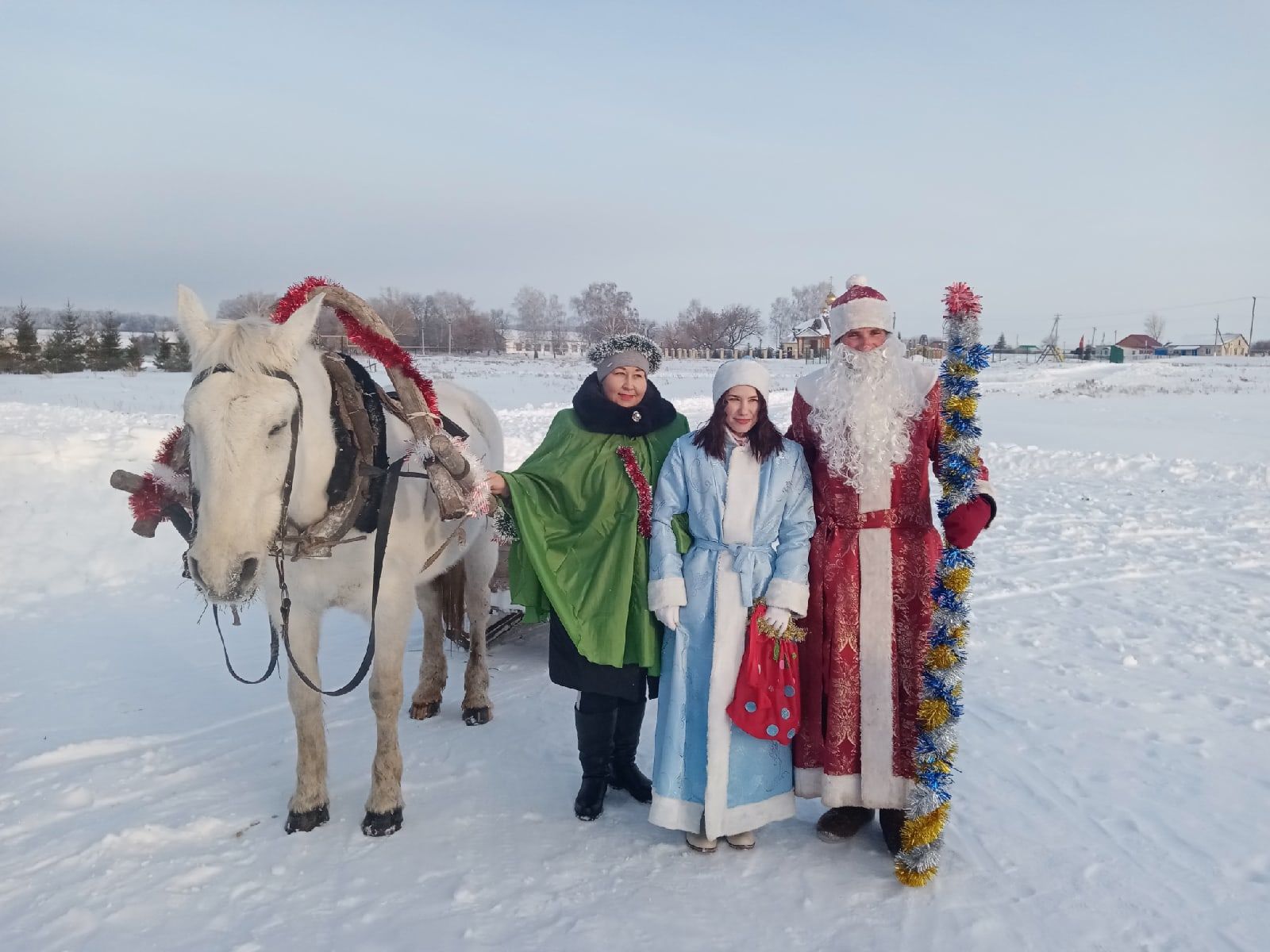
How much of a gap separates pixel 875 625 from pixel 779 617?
383 mm

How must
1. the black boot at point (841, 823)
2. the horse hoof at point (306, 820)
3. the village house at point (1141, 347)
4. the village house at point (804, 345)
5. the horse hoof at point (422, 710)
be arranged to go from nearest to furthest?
the black boot at point (841, 823) → the horse hoof at point (306, 820) → the horse hoof at point (422, 710) → the village house at point (804, 345) → the village house at point (1141, 347)

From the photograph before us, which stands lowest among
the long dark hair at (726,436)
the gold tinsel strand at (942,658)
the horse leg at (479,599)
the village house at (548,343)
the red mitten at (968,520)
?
the horse leg at (479,599)

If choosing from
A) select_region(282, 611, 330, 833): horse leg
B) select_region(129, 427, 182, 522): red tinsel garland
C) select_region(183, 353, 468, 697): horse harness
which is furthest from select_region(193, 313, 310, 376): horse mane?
select_region(282, 611, 330, 833): horse leg

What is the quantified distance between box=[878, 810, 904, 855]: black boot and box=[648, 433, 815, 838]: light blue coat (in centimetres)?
37

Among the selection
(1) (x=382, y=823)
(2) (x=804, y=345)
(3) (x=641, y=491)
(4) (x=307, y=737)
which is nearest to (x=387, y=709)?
(4) (x=307, y=737)

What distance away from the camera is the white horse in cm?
235

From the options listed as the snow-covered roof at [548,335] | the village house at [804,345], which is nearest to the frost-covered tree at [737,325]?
the village house at [804,345]

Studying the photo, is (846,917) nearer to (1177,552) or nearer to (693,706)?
(693,706)

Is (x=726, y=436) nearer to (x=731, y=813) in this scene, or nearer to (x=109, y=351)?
(x=731, y=813)

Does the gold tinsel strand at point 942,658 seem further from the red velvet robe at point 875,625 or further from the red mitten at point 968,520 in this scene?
the red mitten at point 968,520

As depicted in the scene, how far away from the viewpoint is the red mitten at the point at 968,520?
105 inches

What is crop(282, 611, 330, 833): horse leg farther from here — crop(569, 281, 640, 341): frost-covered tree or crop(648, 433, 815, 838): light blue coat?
crop(569, 281, 640, 341): frost-covered tree

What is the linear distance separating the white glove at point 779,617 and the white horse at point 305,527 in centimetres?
160

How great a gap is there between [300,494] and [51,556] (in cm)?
549
